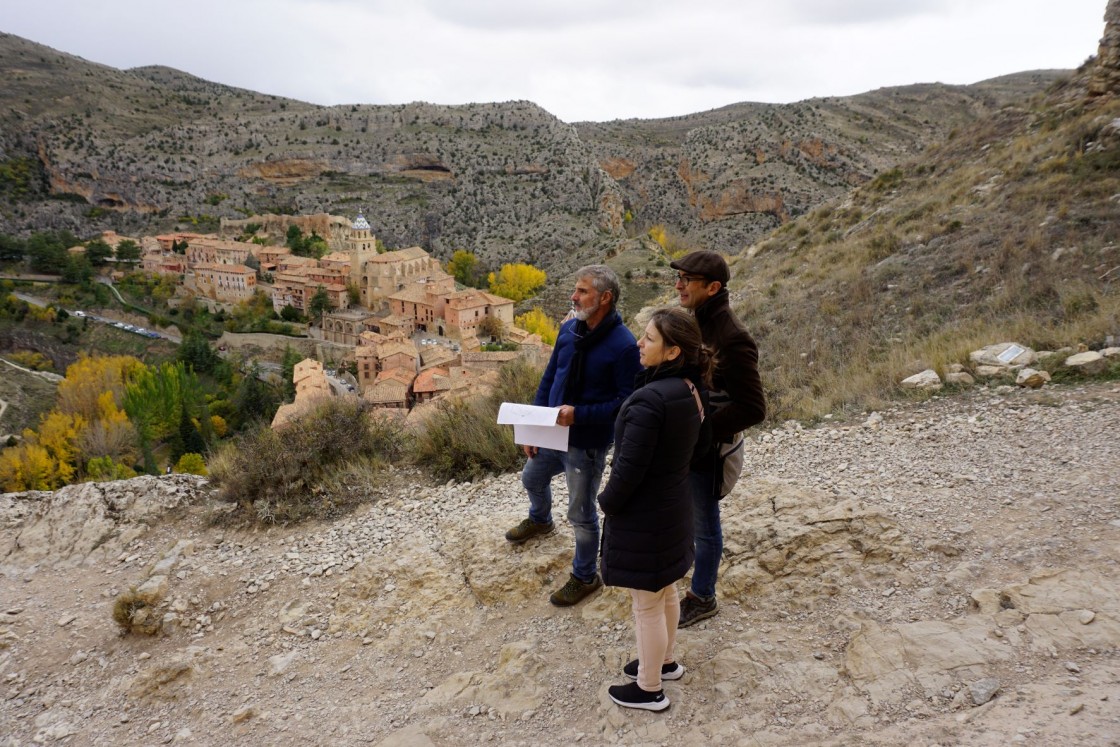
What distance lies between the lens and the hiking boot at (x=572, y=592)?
3.46 metres

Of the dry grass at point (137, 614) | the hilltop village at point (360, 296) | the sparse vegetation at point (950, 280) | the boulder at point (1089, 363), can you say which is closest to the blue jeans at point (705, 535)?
the sparse vegetation at point (950, 280)

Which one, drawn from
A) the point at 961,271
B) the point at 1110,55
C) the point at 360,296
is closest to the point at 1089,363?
the point at 961,271

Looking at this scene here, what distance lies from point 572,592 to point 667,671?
31.8 inches

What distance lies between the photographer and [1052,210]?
8633 millimetres

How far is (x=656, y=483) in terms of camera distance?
7.80 ft

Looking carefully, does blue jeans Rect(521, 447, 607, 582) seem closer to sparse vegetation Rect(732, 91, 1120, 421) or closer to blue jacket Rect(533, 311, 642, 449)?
blue jacket Rect(533, 311, 642, 449)

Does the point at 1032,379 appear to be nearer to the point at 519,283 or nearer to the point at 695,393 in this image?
the point at 695,393

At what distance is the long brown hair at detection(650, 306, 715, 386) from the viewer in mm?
2303

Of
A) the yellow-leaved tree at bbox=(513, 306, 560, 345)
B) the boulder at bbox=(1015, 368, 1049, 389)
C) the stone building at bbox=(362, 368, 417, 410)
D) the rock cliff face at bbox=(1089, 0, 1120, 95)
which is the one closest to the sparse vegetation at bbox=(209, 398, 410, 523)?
the boulder at bbox=(1015, 368, 1049, 389)

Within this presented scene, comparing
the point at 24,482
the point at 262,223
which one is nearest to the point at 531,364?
the point at 24,482

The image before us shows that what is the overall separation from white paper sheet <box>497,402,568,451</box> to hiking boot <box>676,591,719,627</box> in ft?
3.41

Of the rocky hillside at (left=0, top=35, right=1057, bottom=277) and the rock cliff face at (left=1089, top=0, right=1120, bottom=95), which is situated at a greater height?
the rocky hillside at (left=0, top=35, right=1057, bottom=277)

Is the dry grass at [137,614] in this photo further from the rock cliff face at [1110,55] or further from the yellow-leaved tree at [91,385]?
the yellow-leaved tree at [91,385]

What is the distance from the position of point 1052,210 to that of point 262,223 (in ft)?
215
